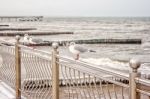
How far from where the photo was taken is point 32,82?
586 cm

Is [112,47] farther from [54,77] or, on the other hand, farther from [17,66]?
[54,77]

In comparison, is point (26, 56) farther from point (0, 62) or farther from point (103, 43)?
point (103, 43)

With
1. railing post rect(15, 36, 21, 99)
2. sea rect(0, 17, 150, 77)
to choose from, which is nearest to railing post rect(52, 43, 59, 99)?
sea rect(0, 17, 150, 77)

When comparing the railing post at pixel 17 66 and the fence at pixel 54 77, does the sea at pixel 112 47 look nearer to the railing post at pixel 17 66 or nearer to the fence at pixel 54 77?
the fence at pixel 54 77

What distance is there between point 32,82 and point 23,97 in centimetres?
34

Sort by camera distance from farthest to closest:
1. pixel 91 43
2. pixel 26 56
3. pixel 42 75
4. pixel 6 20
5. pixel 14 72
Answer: pixel 6 20 → pixel 91 43 → pixel 14 72 → pixel 26 56 → pixel 42 75

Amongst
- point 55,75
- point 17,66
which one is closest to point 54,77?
point 55,75

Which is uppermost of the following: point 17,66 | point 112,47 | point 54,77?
point 54,77

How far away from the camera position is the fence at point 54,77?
331 centimetres

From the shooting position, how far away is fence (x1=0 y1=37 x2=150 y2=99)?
3312 mm

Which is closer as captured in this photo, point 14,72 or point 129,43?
point 14,72

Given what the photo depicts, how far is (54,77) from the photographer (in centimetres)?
457

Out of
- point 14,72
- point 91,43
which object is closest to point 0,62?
point 14,72

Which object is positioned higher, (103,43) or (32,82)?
(32,82)
